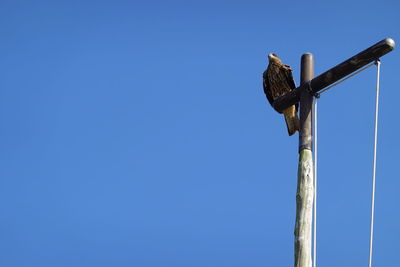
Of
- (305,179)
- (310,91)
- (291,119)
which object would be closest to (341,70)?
(310,91)

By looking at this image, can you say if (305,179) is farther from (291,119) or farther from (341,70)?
(341,70)

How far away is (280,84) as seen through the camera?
5.55 metres

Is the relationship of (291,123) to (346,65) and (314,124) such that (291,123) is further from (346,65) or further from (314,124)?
(346,65)

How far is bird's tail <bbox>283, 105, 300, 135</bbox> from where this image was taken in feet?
17.6

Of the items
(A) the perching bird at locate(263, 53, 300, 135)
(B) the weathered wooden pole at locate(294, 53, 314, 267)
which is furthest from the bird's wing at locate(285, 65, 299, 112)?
(B) the weathered wooden pole at locate(294, 53, 314, 267)

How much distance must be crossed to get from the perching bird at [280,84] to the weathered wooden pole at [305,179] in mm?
251

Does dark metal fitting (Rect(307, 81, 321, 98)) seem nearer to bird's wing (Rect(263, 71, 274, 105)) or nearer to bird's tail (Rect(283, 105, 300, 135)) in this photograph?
bird's tail (Rect(283, 105, 300, 135))

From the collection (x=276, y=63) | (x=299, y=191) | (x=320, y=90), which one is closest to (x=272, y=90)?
(x=276, y=63)

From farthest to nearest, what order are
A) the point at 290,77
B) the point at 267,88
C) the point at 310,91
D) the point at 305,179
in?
the point at 267,88
the point at 290,77
the point at 310,91
the point at 305,179

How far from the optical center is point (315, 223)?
4793 mm

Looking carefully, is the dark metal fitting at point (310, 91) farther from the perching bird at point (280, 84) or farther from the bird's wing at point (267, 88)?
the bird's wing at point (267, 88)

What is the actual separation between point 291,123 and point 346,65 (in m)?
0.75

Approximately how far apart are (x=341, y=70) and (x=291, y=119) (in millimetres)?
675

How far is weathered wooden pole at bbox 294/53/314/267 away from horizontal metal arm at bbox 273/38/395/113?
79 millimetres
